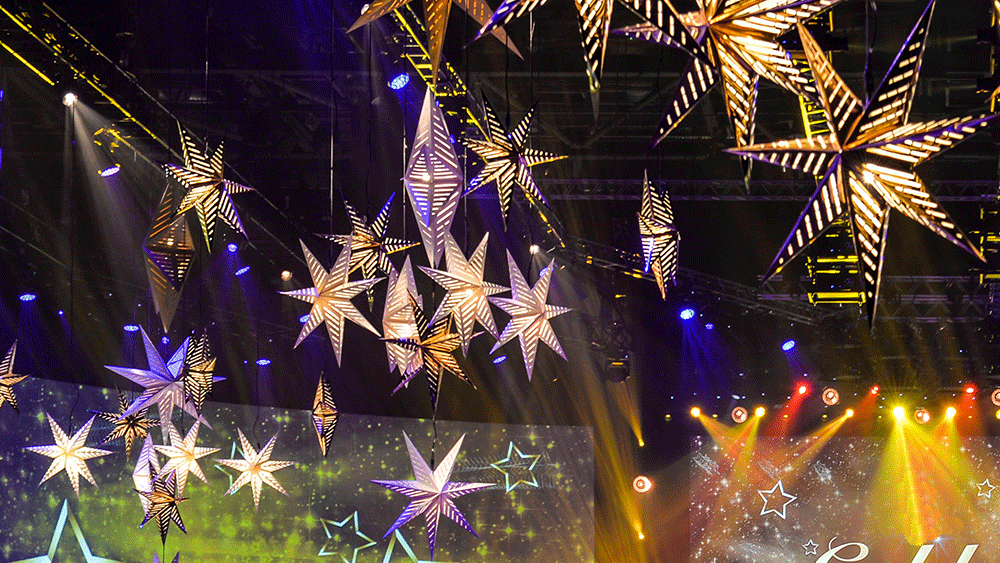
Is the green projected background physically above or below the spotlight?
below

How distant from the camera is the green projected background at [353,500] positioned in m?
9.79

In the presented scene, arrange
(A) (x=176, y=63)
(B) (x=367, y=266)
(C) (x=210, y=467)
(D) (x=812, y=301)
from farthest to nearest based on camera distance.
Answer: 1. (C) (x=210, y=467)
2. (D) (x=812, y=301)
3. (A) (x=176, y=63)
4. (B) (x=367, y=266)

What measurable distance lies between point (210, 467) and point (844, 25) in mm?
7900

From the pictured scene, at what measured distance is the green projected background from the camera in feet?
32.1

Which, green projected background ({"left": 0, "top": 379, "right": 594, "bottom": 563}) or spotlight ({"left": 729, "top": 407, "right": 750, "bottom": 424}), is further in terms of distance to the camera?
spotlight ({"left": 729, "top": 407, "right": 750, "bottom": 424})

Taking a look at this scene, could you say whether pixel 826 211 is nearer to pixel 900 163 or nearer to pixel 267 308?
pixel 900 163

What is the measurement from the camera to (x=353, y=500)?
1009cm

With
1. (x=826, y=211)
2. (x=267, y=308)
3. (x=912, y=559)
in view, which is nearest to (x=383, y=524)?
(x=267, y=308)

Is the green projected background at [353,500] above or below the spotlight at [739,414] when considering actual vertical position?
below

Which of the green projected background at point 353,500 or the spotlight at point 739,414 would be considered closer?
the green projected background at point 353,500

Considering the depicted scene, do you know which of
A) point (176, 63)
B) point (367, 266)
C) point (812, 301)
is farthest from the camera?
Answer: point (812, 301)

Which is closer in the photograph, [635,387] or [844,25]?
[844,25]

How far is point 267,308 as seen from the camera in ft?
32.3

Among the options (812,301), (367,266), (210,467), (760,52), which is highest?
(812,301)
